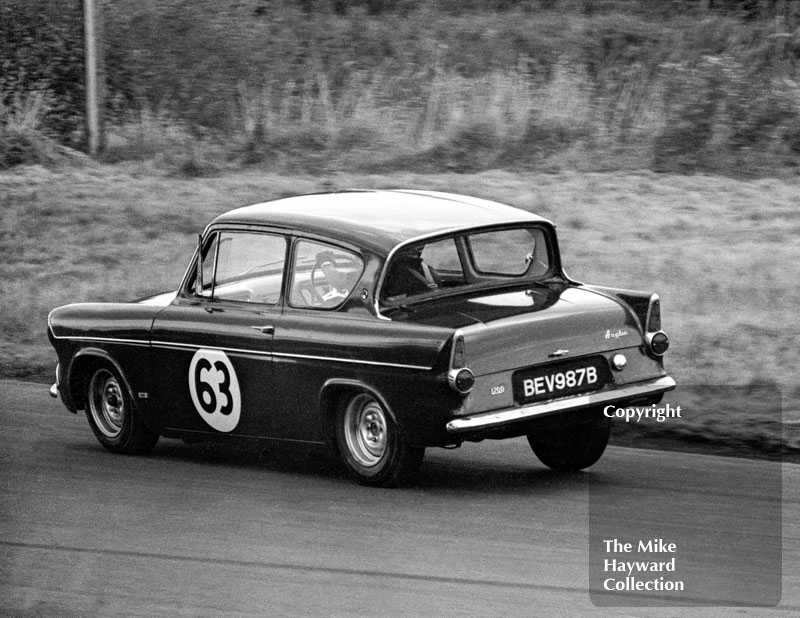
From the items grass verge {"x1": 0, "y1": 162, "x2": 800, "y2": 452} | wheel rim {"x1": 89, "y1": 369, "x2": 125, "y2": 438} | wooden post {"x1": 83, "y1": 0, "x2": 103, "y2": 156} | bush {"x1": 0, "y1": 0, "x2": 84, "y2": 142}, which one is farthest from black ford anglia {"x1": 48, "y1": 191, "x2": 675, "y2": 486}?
bush {"x1": 0, "y1": 0, "x2": 84, "y2": 142}

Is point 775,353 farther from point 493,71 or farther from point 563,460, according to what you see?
point 493,71

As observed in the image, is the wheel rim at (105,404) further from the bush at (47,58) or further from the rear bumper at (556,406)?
the bush at (47,58)

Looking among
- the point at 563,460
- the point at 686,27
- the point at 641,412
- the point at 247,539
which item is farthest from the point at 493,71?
the point at 247,539

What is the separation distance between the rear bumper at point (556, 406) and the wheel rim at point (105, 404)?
2.95 m

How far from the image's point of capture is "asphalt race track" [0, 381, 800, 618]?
604 centimetres

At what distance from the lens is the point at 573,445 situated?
8250mm

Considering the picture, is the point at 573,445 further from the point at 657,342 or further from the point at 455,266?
the point at 455,266

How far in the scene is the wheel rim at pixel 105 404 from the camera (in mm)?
9320

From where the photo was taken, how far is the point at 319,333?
309 inches

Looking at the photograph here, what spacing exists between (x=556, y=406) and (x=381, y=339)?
958 millimetres

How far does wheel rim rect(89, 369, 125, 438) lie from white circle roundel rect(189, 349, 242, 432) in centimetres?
98

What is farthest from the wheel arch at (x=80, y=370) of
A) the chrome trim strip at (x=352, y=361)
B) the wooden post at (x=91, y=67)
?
the wooden post at (x=91, y=67)

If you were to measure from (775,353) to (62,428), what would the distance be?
5.30 meters

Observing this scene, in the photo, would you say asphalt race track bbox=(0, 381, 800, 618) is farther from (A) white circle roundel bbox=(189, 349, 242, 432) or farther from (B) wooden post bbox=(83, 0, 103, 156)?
(B) wooden post bbox=(83, 0, 103, 156)
